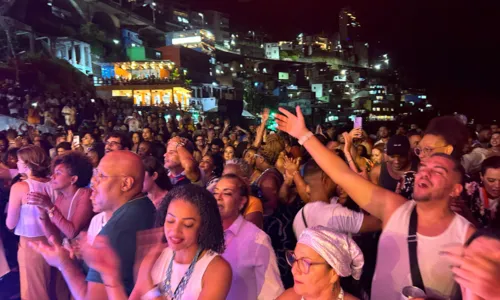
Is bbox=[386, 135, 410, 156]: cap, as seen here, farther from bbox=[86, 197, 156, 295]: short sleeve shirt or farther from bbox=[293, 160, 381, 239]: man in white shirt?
bbox=[86, 197, 156, 295]: short sleeve shirt

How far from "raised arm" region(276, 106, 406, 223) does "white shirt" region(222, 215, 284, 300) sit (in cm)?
68

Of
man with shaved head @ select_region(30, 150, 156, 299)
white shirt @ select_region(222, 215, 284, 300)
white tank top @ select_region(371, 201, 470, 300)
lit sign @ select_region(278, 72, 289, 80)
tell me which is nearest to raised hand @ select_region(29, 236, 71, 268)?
man with shaved head @ select_region(30, 150, 156, 299)

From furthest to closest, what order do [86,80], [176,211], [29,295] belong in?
[86,80] → [29,295] → [176,211]

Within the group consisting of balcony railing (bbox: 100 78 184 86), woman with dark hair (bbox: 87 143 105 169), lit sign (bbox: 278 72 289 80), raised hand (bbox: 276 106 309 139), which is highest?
lit sign (bbox: 278 72 289 80)

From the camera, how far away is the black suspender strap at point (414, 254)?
2170 mm

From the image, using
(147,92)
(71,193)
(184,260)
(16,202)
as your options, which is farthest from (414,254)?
(147,92)

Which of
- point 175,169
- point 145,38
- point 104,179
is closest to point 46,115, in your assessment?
point 175,169

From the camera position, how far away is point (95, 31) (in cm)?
4266

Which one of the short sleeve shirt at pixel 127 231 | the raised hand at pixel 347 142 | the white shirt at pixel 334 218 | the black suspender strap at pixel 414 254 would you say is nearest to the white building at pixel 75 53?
the raised hand at pixel 347 142

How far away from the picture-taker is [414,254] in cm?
221

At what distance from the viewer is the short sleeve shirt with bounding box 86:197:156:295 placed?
7.42 ft

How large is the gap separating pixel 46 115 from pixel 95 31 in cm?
3279

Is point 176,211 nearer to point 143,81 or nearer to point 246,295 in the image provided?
point 246,295

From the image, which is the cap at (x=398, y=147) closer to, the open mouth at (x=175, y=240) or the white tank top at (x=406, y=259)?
the white tank top at (x=406, y=259)
